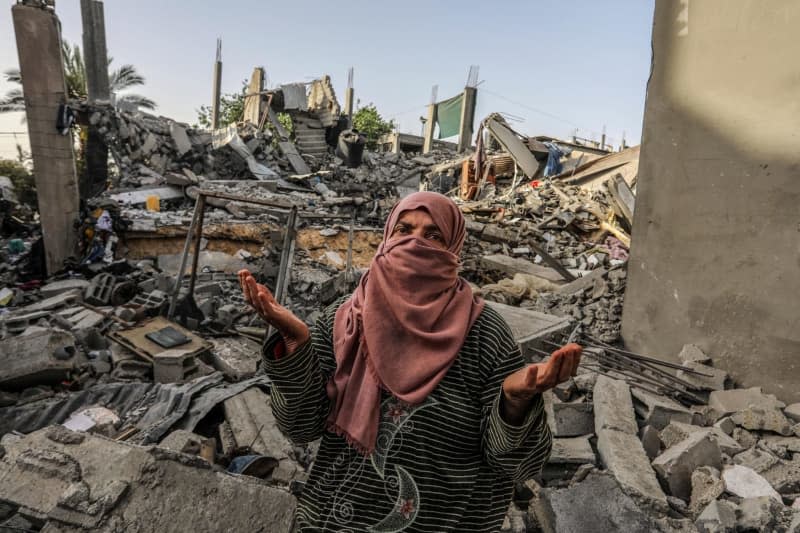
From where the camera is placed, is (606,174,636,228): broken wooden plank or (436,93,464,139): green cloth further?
(436,93,464,139): green cloth

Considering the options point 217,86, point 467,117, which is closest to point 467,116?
point 467,117

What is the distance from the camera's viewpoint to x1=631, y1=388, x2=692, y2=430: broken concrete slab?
3.01 meters

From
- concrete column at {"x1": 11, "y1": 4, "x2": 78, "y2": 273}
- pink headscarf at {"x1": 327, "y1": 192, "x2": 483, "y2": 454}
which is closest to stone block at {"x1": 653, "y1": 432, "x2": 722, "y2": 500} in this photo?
pink headscarf at {"x1": 327, "y1": 192, "x2": 483, "y2": 454}

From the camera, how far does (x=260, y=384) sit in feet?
12.1

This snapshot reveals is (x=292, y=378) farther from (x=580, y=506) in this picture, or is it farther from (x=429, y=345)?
(x=580, y=506)

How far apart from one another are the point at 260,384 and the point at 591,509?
2540 mm

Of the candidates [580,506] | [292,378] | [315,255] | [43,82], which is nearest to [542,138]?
[315,255]

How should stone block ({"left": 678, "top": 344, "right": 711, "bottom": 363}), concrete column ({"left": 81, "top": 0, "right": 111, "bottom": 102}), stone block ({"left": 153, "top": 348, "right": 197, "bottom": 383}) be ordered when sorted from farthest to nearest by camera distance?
1. concrete column ({"left": 81, "top": 0, "right": 111, "bottom": 102})
2. stone block ({"left": 153, "top": 348, "right": 197, "bottom": 383})
3. stone block ({"left": 678, "top": 344, "right": 711, "bottom": 363})

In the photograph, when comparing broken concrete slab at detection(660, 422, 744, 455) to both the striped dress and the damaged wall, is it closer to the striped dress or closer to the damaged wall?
the damaged wall

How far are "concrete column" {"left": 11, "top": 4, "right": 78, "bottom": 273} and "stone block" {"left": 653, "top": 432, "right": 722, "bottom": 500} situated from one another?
9.45m

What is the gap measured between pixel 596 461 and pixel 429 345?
1946 mm

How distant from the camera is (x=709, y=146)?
137 inches

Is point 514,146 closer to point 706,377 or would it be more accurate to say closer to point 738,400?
point 706,377

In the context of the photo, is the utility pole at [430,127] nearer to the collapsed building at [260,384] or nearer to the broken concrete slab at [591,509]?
the collapsed building at [260,384]
